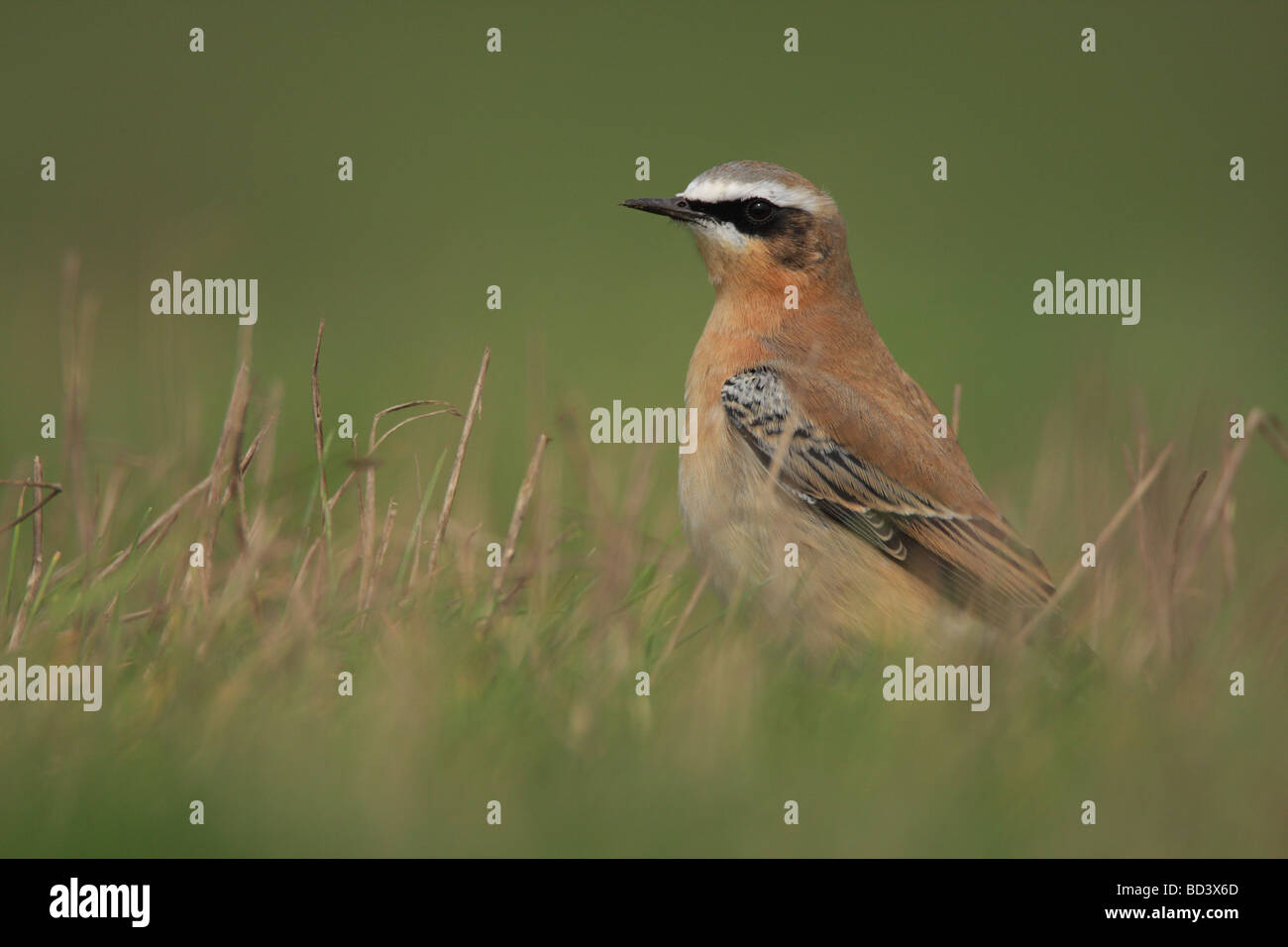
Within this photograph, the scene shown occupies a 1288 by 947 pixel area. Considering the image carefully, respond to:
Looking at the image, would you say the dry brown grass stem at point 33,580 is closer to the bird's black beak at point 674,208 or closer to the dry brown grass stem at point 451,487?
the dry brown grass stem at point 451,487

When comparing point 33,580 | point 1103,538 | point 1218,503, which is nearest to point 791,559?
point 1103,538

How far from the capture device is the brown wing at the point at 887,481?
770 cm

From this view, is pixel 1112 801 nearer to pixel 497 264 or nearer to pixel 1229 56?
pixel 497 264

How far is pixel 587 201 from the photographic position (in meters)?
24.3

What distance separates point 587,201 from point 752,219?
1583 centimetres

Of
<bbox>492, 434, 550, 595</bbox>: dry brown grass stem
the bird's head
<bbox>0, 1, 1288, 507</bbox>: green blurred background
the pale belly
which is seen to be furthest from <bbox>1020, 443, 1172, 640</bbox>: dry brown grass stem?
<bbox>0, 1, 1288, 507</bbox>: green blurred background

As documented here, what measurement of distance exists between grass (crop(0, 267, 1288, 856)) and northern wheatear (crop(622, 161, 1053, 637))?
386 mm

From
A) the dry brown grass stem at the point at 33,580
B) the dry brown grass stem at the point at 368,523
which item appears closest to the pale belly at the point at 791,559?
the dry brown grass stem at the point at 368,523

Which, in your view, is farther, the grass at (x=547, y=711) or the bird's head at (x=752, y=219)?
the bird's head at (x=752, y=219)

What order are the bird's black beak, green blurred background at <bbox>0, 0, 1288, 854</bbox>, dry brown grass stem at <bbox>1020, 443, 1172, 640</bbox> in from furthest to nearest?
green blurred background at <bbox>0, 0, 1288, 854</bbox>
the bird's black beak
dry brown grass stem at <bbox>1020, 443, 1172, 640</bbox>

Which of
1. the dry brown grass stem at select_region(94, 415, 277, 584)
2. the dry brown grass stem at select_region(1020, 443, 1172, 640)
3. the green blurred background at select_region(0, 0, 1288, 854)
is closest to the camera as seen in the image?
the dry brown grass stem at select_region(1020, 443, 1172, 640)

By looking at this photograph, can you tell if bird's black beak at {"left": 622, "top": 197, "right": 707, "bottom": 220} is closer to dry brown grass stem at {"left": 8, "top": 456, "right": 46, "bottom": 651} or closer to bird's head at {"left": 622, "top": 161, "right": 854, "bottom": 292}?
bird's head at {"left": 622, "top": 161, "right": 854, "bottom": 292}

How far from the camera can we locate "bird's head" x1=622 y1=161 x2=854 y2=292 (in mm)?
8758

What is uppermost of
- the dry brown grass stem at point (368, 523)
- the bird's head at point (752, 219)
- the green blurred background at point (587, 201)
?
the green blurred background at point (587, 201)
